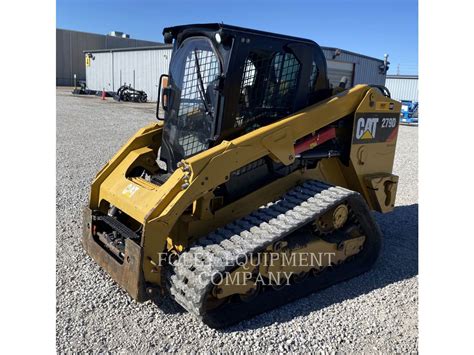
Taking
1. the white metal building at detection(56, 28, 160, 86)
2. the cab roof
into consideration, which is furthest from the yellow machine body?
the white metal building at detection(56, 28, 160, 86)

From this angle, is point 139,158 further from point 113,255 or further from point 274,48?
point 274,48

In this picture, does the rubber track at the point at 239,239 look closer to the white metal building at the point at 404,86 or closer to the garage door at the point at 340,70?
the garage door at the point at 340,70

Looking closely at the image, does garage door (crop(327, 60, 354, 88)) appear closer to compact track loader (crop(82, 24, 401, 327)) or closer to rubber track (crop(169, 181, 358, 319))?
compact track loader (crop(82, 24, 401, 327))

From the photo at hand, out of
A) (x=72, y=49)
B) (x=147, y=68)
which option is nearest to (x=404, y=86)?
(x=147, y=68)

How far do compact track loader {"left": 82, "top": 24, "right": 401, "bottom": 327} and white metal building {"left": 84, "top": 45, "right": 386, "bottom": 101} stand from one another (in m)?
16.0

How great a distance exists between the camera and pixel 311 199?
3830mm

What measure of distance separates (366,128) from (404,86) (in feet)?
87.6

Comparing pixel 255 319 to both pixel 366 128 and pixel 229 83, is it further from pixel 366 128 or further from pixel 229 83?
pixel 366 128

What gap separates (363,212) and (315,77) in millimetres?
1468

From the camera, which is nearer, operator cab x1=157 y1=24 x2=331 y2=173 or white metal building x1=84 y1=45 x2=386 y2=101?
operator cab x1=157 y1=24 x2=331 y2=173

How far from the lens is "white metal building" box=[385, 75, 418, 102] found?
28.4 meters

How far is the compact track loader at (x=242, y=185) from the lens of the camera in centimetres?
337

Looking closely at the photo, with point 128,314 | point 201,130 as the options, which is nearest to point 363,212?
point 201,130

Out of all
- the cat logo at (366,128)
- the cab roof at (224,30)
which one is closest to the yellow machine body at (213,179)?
the cat logo at (366,128)
